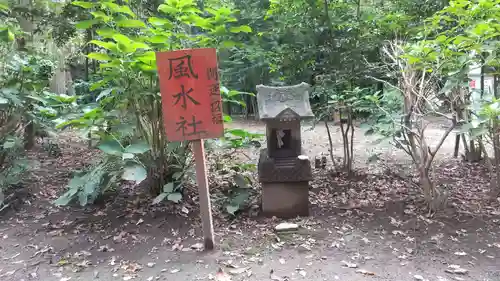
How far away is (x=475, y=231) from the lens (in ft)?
10.9

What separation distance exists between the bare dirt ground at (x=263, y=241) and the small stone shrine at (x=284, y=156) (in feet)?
0.64

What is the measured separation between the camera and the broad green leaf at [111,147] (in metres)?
3.23

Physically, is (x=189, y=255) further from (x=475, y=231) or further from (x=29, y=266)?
(x=475, y=231)

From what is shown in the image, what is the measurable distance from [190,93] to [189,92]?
0.04 ft

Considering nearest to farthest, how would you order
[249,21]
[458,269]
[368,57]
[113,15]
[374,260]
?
[458,269]
[374,260]
[113,15]
[368,57]
[249,21]

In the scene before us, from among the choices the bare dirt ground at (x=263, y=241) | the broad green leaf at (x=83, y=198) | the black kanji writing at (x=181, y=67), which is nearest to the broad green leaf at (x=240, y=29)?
the black kanji writing at (x=181, y=67)

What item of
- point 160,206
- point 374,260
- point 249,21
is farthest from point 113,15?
point 249,21

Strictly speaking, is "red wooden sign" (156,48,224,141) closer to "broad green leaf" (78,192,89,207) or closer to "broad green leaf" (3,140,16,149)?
"broad green leaf" (78,192,89,207)

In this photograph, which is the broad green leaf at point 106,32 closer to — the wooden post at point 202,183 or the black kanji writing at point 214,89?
the black kanji writing at point 214,89

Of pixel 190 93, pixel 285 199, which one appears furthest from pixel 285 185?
pixel 190 93

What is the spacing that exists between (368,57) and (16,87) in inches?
169

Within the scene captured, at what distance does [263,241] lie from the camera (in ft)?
10.8

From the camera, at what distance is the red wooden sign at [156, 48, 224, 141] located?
2.94 m

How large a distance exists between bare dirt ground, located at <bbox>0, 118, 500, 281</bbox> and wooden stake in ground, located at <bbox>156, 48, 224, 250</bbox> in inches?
41.2
